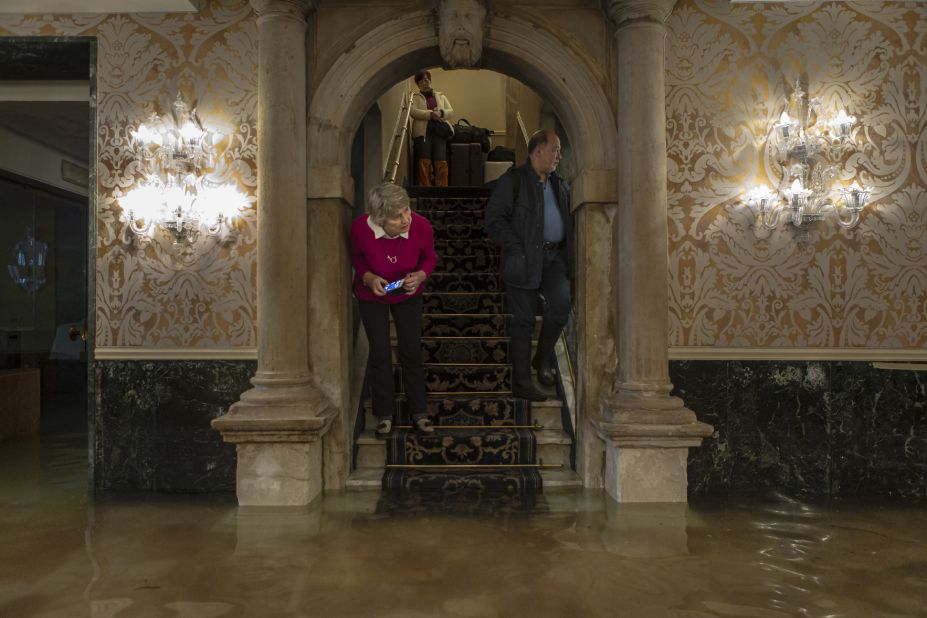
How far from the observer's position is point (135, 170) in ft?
14.5

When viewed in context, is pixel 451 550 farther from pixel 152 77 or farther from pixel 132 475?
pixel 152 77

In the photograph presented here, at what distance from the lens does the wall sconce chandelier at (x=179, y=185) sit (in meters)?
4.33

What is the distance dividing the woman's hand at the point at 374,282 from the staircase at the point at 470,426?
916 mm

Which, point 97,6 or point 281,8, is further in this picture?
point 97,6

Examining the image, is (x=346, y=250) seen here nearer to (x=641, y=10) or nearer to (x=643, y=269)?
(x=643, y=269)

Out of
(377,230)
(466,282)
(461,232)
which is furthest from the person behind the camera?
(461,232)

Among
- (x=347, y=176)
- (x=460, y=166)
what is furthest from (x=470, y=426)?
(x=460, y=166)

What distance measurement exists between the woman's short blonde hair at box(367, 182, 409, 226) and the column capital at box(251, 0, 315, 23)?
1.08m

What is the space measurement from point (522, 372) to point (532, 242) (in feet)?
2.81

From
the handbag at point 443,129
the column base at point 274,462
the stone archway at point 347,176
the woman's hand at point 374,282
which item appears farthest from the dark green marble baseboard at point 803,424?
the handbag at point 443,129

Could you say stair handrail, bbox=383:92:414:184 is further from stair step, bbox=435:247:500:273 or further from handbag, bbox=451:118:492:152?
stair step, bbox=435:247:500:273

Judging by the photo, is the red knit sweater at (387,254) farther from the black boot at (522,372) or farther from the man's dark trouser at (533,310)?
the black boot at (522,372)

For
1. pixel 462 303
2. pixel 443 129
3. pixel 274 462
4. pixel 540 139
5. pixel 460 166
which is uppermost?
pixel 443 129

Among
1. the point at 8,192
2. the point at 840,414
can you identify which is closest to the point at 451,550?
the point at 840,414
